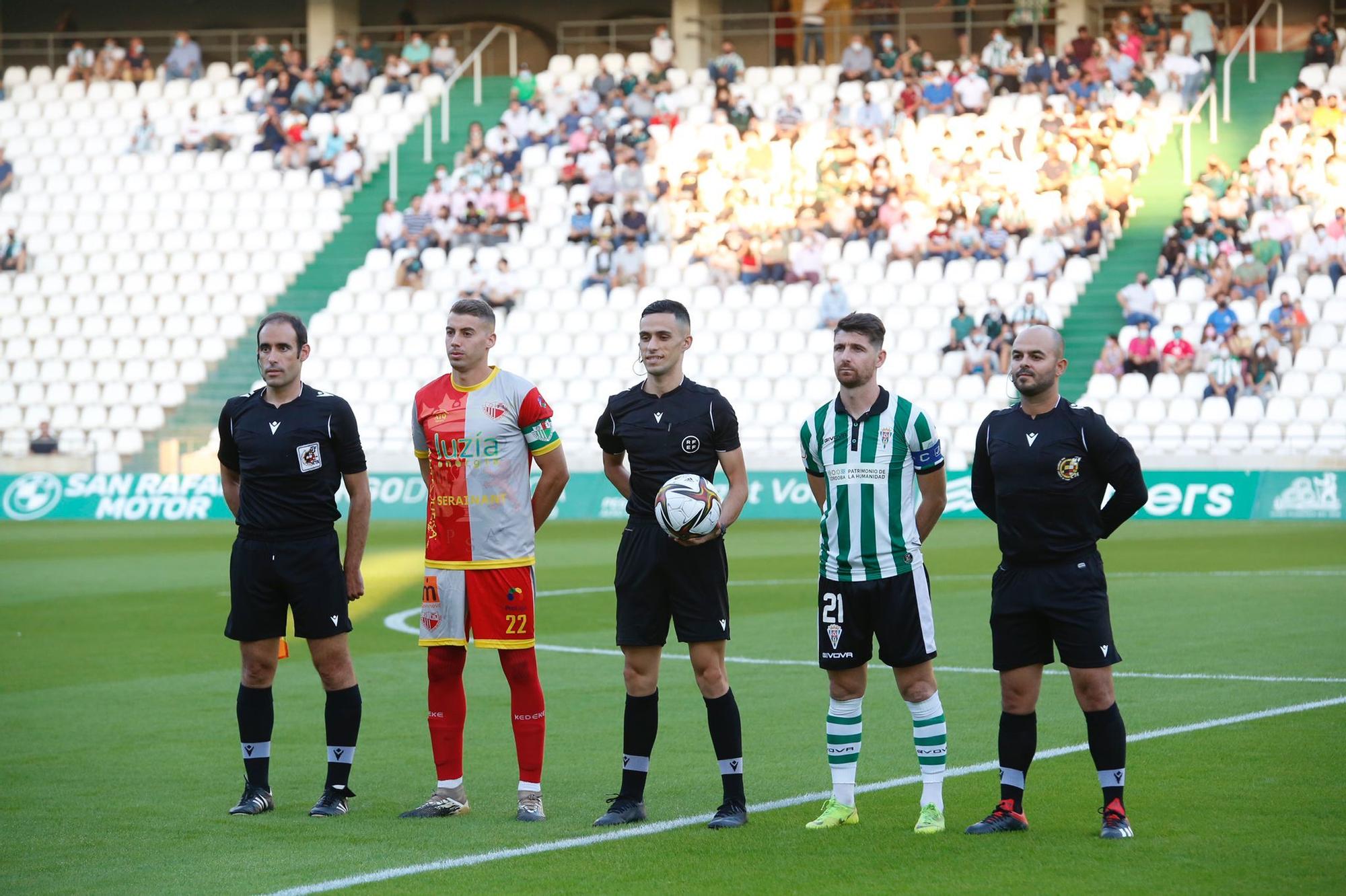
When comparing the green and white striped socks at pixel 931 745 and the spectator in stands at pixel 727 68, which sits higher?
the spectator in stands at pixel 727 68

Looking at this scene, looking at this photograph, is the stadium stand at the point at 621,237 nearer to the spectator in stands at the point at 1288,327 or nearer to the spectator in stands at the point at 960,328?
the spectator in stands at the point at 960,328

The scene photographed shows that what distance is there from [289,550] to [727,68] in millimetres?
28807

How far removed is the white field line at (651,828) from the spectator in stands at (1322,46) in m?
25.2

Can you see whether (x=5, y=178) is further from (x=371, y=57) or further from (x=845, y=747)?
(x=845, y=747)

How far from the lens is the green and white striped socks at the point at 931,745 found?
23.2 feet

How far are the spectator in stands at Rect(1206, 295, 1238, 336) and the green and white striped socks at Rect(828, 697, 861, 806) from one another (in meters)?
21.8

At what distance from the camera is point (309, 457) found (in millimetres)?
7738

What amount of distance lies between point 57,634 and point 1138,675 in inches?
347

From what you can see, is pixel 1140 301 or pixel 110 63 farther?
pixel 110 63

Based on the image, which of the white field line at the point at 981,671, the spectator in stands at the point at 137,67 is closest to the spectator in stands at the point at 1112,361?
the white field line at the point at 981,671

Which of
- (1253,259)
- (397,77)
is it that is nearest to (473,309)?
(1253,259)

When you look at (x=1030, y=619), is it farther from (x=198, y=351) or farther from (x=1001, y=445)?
(x=198, y=351)

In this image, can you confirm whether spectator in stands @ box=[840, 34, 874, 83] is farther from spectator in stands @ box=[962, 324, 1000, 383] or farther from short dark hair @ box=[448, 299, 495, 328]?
short dark hair @ box=[448, 299, 495, 328]

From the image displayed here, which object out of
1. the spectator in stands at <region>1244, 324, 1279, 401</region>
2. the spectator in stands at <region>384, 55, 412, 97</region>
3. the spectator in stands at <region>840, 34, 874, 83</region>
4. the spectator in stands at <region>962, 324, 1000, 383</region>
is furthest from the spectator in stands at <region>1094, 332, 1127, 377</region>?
the spectator in stands at <region>384, 55, 412, 97</region>
